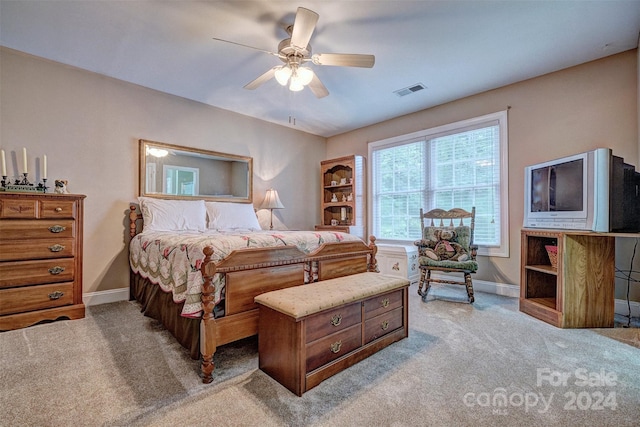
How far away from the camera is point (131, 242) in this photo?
3246 mm

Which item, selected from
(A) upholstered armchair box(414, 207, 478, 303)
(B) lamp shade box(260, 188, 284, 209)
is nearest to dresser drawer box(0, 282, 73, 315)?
(B) lamp shade box(260, 188, 284, 209)

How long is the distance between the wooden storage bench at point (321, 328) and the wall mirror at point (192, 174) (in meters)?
2.59

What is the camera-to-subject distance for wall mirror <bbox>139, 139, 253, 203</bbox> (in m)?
3.51

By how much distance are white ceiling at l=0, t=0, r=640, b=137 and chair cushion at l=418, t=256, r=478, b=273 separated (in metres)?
2.12

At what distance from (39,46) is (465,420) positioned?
4.39m

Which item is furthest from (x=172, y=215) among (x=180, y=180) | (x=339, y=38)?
(x=339, y=38)

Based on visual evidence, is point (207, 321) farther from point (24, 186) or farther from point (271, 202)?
point (271, 202)

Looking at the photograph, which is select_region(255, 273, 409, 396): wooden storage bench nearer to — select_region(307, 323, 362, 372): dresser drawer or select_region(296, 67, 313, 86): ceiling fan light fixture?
select_region(307, 323, 362, 372): dresser drawer

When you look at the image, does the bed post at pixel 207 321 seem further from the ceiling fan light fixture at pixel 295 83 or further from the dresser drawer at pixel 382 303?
the ceiling fan light fixture at pixel 295 83

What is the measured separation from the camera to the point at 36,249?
2.49m

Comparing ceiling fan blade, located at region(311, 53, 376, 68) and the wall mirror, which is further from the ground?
ceiling fan blade, located at region(311, 53, 376, 68)

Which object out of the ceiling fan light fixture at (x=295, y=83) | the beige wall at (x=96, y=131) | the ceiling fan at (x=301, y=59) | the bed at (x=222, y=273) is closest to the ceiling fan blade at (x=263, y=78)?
the ceiling fan at (x=301, y=59)

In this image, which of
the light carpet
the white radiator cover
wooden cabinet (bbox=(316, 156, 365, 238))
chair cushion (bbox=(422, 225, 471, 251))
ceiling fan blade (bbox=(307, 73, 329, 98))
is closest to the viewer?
the light carpet

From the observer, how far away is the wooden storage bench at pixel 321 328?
60.4 inches
